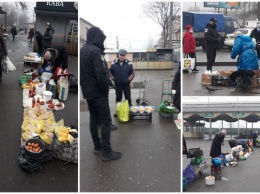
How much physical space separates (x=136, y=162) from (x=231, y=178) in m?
1.41

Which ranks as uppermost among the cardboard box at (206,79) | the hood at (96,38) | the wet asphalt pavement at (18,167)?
the hood at (96,38)

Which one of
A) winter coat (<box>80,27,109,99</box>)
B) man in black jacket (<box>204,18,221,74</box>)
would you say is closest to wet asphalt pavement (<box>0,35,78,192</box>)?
winter coat (<box>80,27,109,99</box>)

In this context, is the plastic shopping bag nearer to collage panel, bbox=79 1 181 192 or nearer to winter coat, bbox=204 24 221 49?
collage panel, bbox=79 1 181 192

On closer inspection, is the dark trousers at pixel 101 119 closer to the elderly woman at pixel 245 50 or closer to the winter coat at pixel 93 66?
the winter coat at pixel 93 66

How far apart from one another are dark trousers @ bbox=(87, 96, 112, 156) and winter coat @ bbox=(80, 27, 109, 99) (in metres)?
0.08

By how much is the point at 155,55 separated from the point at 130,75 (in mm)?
2270

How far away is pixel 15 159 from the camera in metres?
3.51

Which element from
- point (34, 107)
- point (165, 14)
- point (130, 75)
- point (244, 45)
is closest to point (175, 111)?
point (130, 75)

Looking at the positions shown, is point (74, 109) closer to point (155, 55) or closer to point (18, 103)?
point (18, 103)

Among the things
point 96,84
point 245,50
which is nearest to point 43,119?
point 96,84

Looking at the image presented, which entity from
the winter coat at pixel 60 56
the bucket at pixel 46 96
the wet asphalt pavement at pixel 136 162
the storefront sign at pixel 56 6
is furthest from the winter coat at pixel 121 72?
the winter coat at pixel 60 56

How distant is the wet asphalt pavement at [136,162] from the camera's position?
9.27ft

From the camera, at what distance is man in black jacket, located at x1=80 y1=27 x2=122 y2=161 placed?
3154 mm

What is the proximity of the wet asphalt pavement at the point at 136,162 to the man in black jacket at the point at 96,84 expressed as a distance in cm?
13
